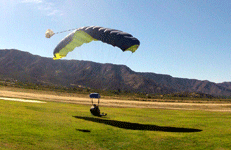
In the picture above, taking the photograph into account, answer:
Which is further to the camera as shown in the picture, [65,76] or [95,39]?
[65,76]

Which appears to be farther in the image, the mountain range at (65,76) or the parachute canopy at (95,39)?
the mountain range at (65,76)

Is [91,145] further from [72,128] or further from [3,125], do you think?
[3,125]

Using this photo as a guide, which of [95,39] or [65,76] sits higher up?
[65,76]

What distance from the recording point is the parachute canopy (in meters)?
14.8

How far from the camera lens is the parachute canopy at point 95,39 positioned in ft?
48.5

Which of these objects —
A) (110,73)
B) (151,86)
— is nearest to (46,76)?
(110,73)

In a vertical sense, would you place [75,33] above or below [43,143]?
above

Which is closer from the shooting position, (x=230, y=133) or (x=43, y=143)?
(x=43, y=143)

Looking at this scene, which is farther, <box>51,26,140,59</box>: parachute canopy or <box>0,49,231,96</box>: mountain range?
<box>0,49,231,96</box>: mountain range

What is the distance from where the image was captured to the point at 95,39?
17.2 m

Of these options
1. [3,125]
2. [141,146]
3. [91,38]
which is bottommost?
[141,146]

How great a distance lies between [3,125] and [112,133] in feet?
19.6

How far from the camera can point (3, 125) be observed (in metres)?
9.36

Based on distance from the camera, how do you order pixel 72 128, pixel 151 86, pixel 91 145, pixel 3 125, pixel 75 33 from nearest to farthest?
pixel 91 145, pixel 3 125, pixel 72 128, pixel 75 33, pixel 151 86
